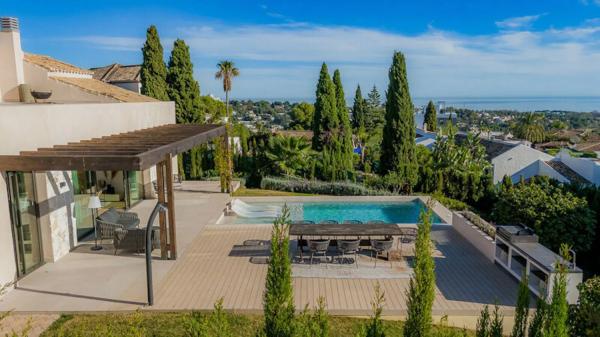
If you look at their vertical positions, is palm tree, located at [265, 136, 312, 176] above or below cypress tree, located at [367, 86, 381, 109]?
below

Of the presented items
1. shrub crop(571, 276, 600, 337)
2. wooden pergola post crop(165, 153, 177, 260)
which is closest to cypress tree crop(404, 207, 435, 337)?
shrub crop(571, 276, 600, 337)

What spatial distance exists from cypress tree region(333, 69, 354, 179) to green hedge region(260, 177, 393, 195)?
1.45 meters

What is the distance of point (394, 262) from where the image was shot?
11398mm

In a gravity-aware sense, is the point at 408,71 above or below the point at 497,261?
above

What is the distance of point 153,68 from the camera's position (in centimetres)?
2483

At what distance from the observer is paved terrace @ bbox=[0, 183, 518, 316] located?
8.87 metres

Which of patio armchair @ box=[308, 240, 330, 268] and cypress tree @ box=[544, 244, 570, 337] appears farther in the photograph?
patio armchair @ box=[308, 240, 330, 268]

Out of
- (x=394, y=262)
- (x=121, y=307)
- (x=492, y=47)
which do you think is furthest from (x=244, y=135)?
(x=492, y=47)

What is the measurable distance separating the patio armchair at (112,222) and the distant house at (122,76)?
580 inches

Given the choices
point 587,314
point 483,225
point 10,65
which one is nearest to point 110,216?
point 10,65

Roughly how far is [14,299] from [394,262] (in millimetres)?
8749

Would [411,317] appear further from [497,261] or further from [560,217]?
[560,217]

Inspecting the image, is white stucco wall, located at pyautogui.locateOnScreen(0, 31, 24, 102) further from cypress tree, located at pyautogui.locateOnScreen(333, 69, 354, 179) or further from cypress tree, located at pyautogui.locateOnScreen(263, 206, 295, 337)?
cypress tree, located at pyautogui.locateOnScreen(333, 69, 354, 179)

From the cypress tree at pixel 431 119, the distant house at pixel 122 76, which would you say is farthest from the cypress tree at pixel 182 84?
the cypress tree at pixel 431 119
